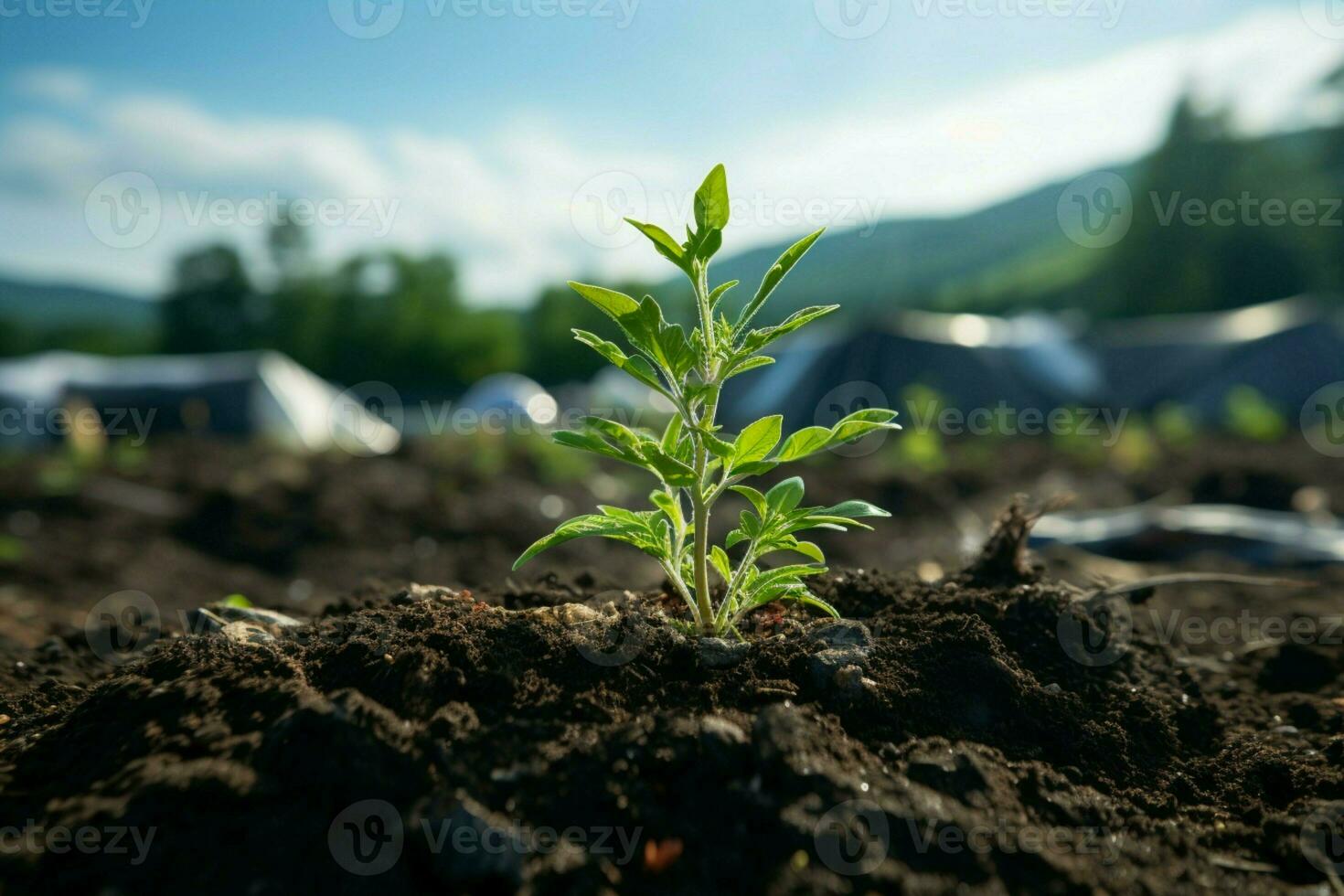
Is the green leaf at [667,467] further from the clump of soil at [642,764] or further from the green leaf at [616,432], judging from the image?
the clump of soil at [642,764]

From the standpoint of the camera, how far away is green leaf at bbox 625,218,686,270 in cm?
164

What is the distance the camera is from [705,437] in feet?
5.31

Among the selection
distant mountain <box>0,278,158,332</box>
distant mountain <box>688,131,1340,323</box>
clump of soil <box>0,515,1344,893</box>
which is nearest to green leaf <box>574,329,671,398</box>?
clump of soil <box>0,515,1344,893</box>

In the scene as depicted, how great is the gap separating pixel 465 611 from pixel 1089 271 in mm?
49173

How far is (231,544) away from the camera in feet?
20.4

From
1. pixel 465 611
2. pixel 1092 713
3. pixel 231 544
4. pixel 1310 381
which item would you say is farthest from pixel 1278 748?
pixel 1310 381

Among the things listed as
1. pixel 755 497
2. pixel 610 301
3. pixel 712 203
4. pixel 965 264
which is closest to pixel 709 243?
pixel 712 203

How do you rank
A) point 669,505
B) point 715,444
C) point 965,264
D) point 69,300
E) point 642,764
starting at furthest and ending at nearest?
point 69,300
point 965,264
point 669,505
point 715,444
point 642,764

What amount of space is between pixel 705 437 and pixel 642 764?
0.59 m

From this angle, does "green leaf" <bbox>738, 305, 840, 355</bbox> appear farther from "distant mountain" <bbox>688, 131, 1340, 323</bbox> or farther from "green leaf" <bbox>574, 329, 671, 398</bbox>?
"distant mountain" <bbox>688, 131, 1340, 323</bbox>

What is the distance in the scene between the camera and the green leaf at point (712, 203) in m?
1.67

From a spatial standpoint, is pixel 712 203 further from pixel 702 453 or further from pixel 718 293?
pixel 702 453

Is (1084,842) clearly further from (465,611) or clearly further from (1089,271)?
(1089,271)

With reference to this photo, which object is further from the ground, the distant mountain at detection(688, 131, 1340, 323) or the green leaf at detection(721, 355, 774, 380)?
the distant mountain at detection(688, 131, 1340, 323)
